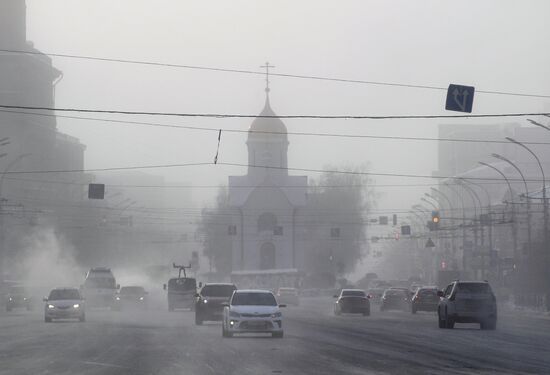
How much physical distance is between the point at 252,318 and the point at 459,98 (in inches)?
397

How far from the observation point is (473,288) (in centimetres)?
4162

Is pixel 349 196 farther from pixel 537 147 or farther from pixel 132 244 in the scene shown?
pixel 537 147

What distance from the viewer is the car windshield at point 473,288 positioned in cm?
4150

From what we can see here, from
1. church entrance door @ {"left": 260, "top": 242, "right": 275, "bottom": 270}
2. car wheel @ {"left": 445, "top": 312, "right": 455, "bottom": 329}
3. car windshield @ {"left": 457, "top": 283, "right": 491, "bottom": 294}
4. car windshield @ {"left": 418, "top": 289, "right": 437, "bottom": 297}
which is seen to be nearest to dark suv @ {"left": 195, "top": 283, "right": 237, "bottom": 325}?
car wheel @ {"left": 445, "top": 312, "right": 455, "bottom": 329}

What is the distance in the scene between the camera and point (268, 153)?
145 m

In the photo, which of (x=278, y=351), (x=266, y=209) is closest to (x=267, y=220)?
(x=266, y=209)

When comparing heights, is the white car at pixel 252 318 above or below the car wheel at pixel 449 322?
above

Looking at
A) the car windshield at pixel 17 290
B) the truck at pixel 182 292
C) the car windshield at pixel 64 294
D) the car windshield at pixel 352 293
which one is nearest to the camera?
the car windshield at pixel 64 294

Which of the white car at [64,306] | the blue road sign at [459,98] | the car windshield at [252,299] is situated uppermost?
the blue road sign at [459,98]

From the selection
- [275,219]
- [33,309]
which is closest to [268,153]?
[275,219]

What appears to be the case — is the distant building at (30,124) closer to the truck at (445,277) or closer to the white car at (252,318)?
the truck at (445,277)

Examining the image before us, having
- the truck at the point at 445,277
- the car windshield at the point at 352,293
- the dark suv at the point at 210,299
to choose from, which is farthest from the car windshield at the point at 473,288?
the truck at the point at 445,277

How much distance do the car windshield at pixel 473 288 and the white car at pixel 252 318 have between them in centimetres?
915

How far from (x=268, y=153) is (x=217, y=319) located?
98.8m
